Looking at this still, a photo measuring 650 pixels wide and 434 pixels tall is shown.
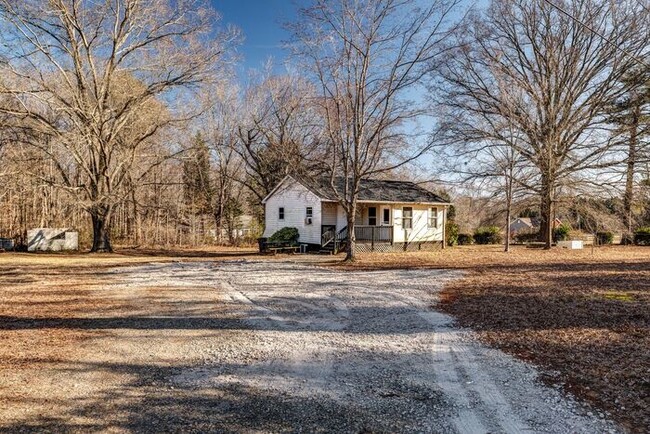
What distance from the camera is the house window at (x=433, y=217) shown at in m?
25.8

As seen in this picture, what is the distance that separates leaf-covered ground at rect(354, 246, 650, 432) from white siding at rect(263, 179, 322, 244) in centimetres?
1073

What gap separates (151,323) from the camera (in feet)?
23.6

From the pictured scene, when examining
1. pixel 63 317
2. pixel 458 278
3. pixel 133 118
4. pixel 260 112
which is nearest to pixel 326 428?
pixel 63 317

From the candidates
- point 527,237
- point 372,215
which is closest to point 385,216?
point 372,215

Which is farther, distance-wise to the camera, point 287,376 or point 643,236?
point 643,236

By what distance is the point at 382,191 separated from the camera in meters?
24.1

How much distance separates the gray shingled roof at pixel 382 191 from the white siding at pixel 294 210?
0.60m

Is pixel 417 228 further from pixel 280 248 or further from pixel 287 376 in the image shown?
pixel 287 376

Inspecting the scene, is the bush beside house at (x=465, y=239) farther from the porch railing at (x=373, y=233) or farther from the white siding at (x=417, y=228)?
the porch railing at (x=373, y=233)

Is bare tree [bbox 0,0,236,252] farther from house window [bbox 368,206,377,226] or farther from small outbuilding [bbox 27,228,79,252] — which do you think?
house window [bbox 368,206,377,226]

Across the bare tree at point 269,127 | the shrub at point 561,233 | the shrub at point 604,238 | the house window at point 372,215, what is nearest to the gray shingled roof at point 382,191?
the house window at point 372,215

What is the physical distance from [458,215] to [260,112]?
22250 mm

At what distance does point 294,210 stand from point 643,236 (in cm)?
2246

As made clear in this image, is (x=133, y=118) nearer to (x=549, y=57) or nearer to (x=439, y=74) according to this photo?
(x=439, y=74)
